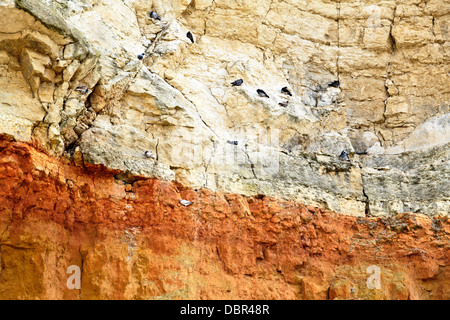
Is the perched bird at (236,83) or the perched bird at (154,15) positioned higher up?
the perched bird at (154,15)

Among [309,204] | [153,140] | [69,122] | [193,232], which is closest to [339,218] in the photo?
[309,204]

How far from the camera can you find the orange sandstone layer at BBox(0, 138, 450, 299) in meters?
10.4

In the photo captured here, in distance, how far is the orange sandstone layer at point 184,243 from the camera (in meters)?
10.4

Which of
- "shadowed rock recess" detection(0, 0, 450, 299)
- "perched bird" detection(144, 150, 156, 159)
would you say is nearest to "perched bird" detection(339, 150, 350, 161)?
"shadowed rock recess" detection(0, 0, 450, 299)

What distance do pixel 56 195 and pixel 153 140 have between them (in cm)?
250

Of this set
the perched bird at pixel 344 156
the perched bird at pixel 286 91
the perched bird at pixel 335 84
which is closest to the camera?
the perched bird at pixel 344 156

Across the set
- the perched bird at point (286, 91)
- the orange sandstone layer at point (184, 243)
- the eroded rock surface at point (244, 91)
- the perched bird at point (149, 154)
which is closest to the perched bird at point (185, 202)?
the orange sandstone layer at point (184, 243)

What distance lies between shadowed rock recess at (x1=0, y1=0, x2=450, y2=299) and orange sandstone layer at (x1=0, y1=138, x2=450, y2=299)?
28 mm

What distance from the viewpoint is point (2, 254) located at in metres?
10.3

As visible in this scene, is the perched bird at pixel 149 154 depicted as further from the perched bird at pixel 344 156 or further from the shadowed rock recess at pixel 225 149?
the perched bird at pixel 344 156

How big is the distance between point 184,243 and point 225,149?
2.60 m

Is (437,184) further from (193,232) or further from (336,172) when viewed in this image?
(193,232)

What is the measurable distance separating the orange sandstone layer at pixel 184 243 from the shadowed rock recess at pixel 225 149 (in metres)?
0.03

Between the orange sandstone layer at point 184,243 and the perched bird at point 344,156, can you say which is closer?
the orange sandstone layer at point 184,243
